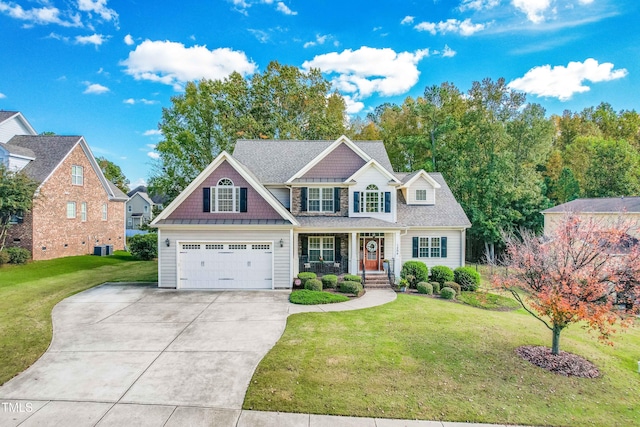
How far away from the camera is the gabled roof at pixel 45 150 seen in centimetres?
2230

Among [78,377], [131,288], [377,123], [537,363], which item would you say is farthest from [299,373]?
[377,123]

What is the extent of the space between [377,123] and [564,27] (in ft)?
70.5

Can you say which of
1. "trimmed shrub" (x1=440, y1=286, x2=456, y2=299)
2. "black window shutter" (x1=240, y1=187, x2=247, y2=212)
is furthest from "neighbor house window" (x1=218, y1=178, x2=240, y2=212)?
"trimmed shrub" (x1=440, y1=286, x2=456, y2=299)

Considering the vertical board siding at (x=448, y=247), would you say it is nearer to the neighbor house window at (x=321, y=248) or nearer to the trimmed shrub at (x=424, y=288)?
the trimmed shrub at (x=424, y=288)

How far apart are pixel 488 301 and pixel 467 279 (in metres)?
2.13

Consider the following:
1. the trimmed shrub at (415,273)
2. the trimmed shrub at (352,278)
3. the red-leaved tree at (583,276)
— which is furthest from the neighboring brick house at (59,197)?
the red-leaved tree at (583,276)

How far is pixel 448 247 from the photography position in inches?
775

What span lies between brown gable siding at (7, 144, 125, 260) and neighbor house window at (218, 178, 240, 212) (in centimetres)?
1377

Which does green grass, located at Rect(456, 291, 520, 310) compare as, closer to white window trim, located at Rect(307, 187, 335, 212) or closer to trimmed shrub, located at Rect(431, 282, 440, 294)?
trimmed shrub, located at Rect(431, 282, 440, 294)

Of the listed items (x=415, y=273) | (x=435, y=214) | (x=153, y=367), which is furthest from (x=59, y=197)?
(x=435, y=214)

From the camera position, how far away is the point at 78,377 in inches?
290

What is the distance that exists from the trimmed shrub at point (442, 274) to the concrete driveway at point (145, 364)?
9270 millimetres

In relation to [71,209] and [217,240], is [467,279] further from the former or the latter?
[71,209]

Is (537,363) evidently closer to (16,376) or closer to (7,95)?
(16,376)
